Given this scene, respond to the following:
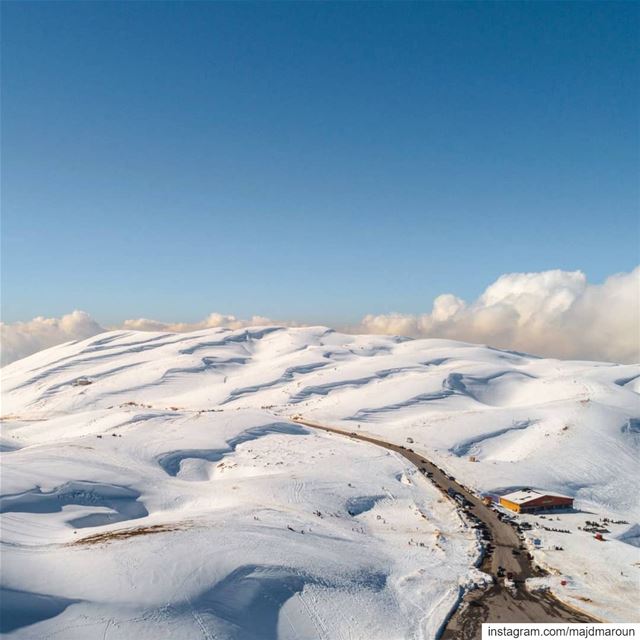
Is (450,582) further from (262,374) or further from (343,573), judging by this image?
(262,374)

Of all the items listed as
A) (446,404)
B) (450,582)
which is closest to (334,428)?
(446,404)

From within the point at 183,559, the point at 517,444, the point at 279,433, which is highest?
the point at 183,559

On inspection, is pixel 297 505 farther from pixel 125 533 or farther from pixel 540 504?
pixel 540 504

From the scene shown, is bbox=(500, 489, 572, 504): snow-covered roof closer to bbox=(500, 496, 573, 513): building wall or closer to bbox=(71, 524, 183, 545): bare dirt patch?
bbox=(500, 496, 573, 513): building wall

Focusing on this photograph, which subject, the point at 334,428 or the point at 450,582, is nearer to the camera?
the point at 450,582

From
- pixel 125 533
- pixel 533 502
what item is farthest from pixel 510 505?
pixel 125 533

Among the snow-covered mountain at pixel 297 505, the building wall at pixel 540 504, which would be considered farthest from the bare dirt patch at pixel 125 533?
the building wall at pixel 540 504

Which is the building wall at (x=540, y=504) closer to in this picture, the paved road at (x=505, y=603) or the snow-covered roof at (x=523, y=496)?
the snow-covered roof at (x=523, y=496)
